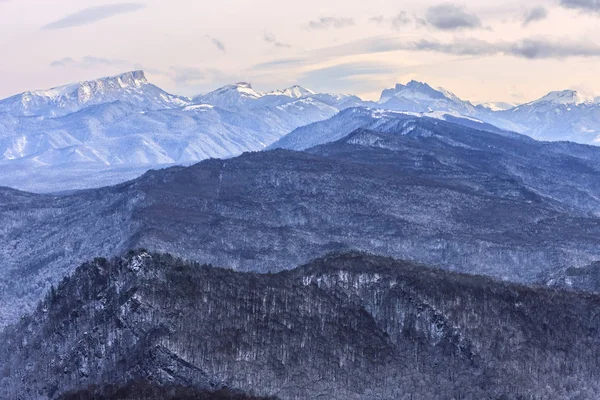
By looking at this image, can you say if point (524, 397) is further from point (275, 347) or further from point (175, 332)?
point (175, 332)

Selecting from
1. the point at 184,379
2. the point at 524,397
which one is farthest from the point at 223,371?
the point at 524,397

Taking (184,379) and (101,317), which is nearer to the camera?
(184,379)

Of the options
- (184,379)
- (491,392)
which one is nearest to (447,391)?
(491,392)

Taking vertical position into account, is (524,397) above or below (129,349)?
below

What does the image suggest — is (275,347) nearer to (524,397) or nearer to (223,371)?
(223,371)

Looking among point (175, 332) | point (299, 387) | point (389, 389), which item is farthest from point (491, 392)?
point (175, 332)

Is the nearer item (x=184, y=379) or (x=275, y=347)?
(x=184, y=379)

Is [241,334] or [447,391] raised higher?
[241,334]

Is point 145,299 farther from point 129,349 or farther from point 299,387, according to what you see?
point 299,387
